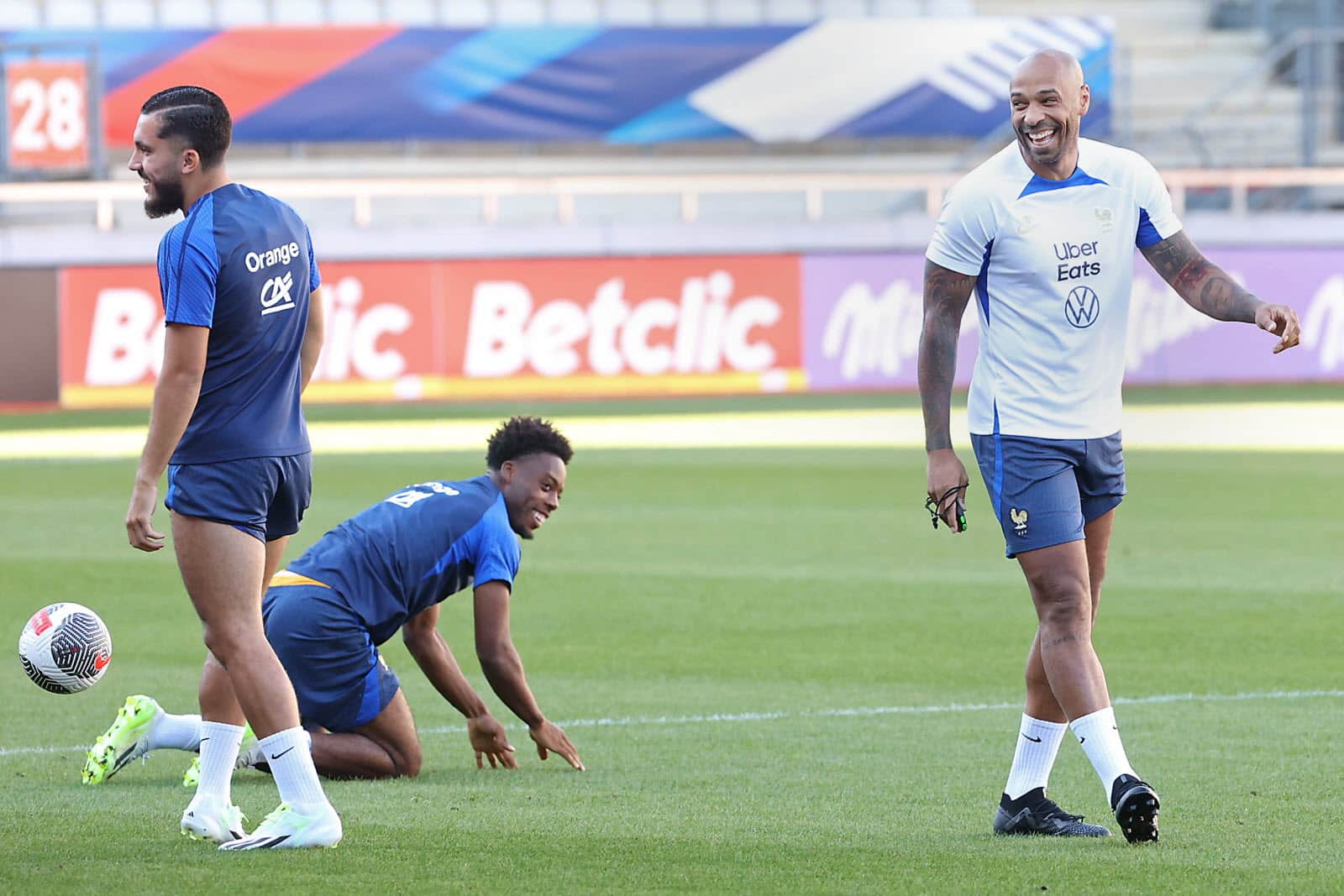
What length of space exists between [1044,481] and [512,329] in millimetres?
24017

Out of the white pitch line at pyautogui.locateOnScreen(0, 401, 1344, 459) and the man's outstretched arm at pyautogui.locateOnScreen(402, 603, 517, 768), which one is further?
the white pitch line at pyautogui.locateOnScreen(0, 401, 1344, 459)

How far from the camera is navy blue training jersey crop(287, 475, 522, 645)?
6.88 meters

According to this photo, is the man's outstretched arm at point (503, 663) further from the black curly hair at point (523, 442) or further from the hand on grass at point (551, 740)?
the black curly hair at point (523, 442)

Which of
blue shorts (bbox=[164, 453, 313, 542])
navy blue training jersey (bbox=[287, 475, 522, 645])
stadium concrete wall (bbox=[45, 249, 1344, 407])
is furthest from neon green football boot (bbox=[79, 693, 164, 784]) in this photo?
stadium concrete wall (bbox=[45, 249, 1344, 407])

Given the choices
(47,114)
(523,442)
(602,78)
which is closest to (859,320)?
(602,78)

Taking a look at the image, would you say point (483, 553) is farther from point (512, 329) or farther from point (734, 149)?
point (734, 149)

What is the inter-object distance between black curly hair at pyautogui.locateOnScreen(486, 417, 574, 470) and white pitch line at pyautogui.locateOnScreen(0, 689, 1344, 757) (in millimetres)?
1461

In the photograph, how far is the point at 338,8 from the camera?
3700 cm

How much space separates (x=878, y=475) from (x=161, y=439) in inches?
564

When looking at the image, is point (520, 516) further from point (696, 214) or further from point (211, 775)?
point (696, 214)

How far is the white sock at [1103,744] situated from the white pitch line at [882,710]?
2685mm

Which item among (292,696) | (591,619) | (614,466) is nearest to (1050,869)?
(292,696)

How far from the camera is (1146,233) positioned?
5777mm

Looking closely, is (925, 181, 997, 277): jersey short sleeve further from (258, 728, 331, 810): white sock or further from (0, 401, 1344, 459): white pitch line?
(0, 401, 1344, 459): white pitch line
